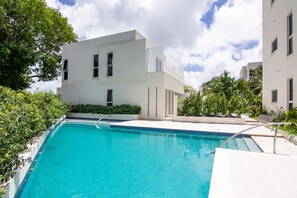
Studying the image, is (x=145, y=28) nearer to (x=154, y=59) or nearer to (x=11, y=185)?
(x=154, y=59)

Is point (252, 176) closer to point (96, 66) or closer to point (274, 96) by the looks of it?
point (274, 96)

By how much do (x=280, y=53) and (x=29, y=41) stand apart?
24.2 meters

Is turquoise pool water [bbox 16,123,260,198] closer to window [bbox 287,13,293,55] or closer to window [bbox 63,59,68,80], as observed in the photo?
window [bbox 287,13,293,55]

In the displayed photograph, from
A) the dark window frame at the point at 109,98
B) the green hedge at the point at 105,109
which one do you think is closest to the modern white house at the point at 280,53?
the green hedge at the point at 105,109

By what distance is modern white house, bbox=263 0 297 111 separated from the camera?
10.5 m

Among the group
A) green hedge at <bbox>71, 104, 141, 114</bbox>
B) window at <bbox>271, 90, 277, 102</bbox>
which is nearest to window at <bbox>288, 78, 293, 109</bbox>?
window at <bbox>271, 90, 277, 102</bbox>

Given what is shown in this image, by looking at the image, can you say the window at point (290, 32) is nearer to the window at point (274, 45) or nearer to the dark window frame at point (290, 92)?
the dark window frame at point (290, 92)

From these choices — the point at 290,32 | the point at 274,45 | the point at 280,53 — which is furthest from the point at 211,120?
the point at 290,32

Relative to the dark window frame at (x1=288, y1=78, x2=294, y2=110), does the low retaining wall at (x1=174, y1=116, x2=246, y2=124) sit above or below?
below

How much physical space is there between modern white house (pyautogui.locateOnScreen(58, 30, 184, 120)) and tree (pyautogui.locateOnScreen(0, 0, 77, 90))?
287 cm

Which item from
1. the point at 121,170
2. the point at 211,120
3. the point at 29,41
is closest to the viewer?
the point at 121,170

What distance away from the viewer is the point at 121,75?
60.2ft

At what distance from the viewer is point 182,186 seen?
446cm

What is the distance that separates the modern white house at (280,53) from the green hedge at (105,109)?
10961mm
